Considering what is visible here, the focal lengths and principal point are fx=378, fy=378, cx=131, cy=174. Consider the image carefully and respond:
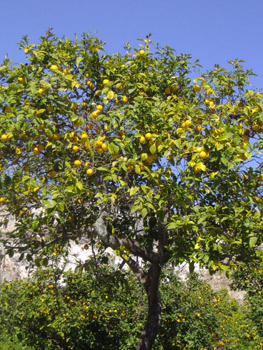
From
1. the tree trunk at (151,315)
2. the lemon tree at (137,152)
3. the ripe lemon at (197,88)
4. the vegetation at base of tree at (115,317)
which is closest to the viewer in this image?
the lemon tree at (137,152)

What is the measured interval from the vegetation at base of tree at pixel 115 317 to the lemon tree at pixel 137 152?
183cm

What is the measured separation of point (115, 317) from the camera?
19.2ft

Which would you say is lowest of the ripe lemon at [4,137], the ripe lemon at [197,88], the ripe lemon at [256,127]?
the ripe lemon at [4,137]

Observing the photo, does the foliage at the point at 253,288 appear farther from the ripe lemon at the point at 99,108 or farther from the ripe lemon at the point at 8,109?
the ripe lemon at the point at 8,109

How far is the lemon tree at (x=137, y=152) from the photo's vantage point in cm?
297

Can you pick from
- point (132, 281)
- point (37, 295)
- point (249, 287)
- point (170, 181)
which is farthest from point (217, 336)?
point (170, 181)

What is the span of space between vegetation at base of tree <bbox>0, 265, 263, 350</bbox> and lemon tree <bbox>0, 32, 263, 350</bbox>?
1.83 m

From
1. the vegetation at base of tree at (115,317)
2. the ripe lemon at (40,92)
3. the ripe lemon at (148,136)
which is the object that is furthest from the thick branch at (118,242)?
the vegetation at base of tree at (115,317)

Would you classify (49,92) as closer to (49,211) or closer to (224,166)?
(49,211)

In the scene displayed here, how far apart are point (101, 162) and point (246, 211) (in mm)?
1388

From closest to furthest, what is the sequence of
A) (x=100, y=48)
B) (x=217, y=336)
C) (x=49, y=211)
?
(x=49, y=211) < (x=100, y=48) < (x=217, y=336)

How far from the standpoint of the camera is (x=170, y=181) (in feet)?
9.76

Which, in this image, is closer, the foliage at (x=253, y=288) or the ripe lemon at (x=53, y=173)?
the ripe lemon at (x=53, y=173)

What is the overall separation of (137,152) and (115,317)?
3558mm
